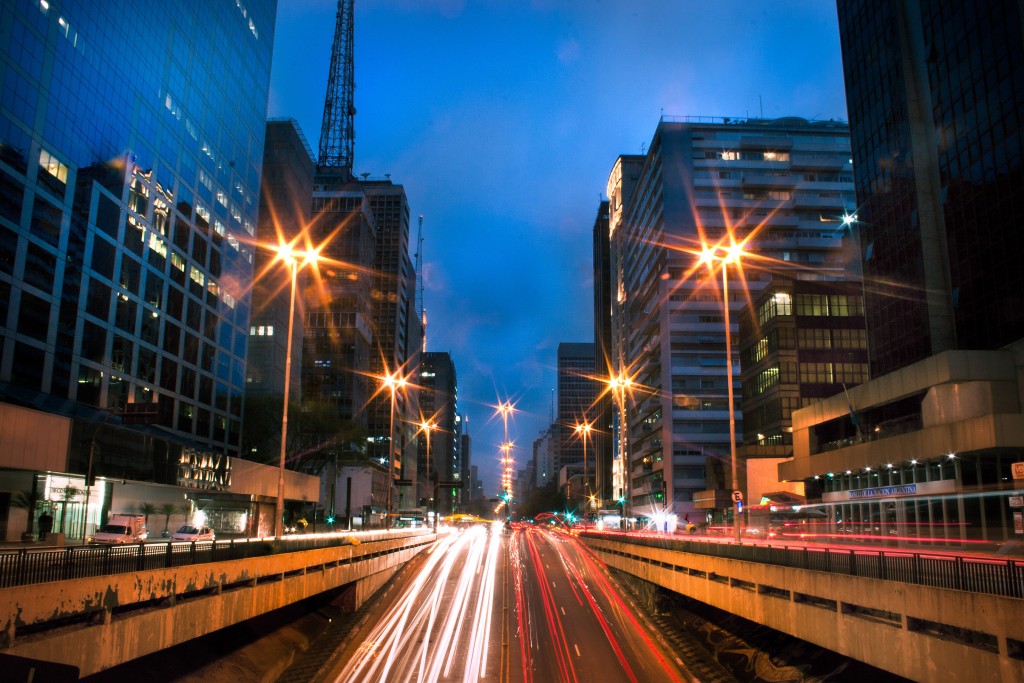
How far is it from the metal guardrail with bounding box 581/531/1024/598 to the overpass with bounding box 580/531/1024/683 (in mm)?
18

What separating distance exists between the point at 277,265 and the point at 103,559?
343 feet

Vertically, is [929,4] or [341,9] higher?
[341,9]

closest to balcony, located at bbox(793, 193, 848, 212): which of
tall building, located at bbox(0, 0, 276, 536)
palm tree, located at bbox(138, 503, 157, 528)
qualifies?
tall building, located at bbox(0, 0, 276, 536)

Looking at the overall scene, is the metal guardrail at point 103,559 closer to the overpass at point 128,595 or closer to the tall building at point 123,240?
the overpass at point 128,595

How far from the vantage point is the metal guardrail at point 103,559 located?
12.6m

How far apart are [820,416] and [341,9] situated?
161 meters

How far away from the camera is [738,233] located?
395ft

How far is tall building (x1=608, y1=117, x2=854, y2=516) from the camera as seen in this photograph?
11469 centimetres

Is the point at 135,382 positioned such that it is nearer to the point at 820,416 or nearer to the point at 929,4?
the point at 820,416

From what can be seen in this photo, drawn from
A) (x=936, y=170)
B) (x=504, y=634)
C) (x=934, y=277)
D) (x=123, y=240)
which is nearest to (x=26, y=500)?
(x=123, y=240)

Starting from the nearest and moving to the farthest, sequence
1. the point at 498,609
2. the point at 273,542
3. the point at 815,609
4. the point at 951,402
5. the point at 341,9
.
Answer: the point at 815,609 < the point at 273,542 < the point at 498,609 < the point at 951,402 < the point at 341,9

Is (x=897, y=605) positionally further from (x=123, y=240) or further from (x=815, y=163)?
(x=815, y=163)

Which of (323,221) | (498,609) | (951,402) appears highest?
(323,221)

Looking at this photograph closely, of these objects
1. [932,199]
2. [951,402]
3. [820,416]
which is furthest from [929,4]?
[820,416]
